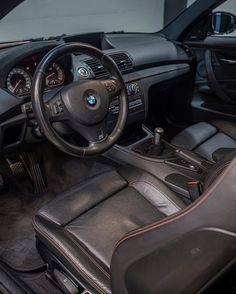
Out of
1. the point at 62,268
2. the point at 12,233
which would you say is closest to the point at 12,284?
the point at 62,268

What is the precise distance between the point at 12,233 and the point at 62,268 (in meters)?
0.67

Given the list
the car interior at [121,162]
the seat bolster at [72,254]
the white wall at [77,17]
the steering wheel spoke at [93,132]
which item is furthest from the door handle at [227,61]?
the seat bolster at [72,254]

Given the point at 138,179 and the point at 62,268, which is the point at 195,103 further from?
the point at 62,268

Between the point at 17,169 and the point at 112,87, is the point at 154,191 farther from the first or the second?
the point at 17,169

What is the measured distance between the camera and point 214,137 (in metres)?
1.81

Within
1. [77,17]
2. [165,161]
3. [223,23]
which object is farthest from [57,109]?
[77,17]

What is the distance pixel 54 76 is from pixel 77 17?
1309 mm

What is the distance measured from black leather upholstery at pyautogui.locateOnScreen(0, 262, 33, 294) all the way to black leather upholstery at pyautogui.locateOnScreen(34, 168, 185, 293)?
0.26 m

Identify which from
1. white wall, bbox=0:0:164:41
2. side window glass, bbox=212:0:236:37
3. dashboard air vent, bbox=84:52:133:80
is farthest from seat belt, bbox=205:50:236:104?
white wall, bbox=0:0:164:41

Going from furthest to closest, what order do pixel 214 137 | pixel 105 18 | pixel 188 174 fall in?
pixel 105 18 < pixel 214 137 < pixel 188 174

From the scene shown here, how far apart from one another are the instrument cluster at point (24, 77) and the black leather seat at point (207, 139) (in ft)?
2.29

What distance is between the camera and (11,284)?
128 centimetres

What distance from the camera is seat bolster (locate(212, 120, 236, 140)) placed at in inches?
73.7

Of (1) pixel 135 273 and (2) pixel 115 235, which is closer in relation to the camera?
(1) pixel 135 273
